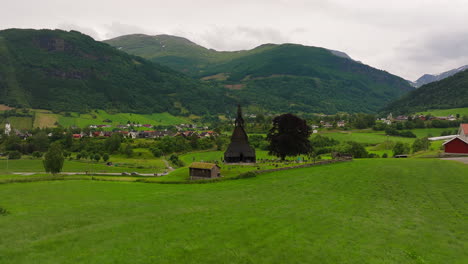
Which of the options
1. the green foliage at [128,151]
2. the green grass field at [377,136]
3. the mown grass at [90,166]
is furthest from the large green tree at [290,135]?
the green grass field at [377,136]

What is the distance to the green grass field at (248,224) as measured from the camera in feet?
46.2

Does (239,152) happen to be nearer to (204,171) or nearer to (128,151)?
(204,171)

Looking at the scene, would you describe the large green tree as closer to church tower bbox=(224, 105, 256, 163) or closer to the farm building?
church tower bbox=(224, 105, 256, 163)

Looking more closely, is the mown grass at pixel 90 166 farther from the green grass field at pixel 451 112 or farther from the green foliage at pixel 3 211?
the green grass field at pixel 451 112

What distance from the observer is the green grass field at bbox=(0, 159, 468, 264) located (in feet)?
46.2

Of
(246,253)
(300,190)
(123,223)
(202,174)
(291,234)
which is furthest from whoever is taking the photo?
(202,174)

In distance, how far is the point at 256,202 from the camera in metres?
24.3

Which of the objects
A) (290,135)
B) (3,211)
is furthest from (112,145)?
(3,211)

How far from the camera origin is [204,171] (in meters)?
42.4

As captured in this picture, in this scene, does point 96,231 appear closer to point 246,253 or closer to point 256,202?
point 246,253

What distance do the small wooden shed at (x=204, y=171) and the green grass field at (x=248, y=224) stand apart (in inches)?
429

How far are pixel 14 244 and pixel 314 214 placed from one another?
16.7m

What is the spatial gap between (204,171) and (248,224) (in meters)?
24.8

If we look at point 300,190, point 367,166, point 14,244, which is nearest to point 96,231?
point 14,244
